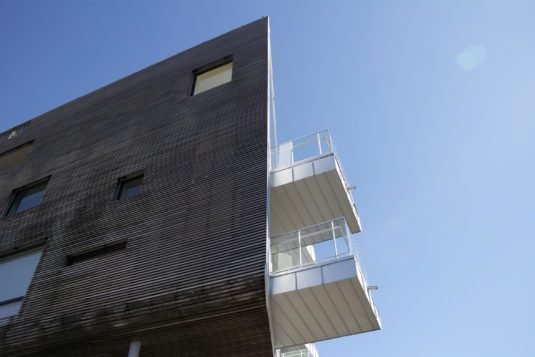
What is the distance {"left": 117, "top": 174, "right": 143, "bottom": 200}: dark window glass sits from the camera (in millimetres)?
10133

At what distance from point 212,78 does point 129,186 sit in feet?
13.1

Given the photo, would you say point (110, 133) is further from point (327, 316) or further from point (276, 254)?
point (327, 316)

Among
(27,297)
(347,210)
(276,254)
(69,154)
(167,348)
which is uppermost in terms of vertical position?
(69,154)

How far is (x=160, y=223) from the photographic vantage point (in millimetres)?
8711

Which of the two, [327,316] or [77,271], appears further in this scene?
[77,271]

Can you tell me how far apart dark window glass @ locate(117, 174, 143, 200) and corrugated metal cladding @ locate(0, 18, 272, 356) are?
0.19 meters

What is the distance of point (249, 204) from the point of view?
8055 millimetres

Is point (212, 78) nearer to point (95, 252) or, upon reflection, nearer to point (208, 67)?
point (208, 67)

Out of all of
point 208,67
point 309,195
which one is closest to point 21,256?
point 309,195

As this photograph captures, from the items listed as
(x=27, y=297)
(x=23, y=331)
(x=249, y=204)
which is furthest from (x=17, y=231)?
(x=249, y=204)

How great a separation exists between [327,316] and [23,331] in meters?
5.52

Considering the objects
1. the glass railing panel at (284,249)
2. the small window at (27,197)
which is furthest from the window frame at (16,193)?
the glass railing panel at (284,249)

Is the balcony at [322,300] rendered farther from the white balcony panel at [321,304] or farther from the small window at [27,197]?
the small window at [27,197]

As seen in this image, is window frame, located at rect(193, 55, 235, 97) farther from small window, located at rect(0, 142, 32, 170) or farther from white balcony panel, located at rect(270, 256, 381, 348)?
white balcony panel, located at rect(270, 256, 381, 348)
